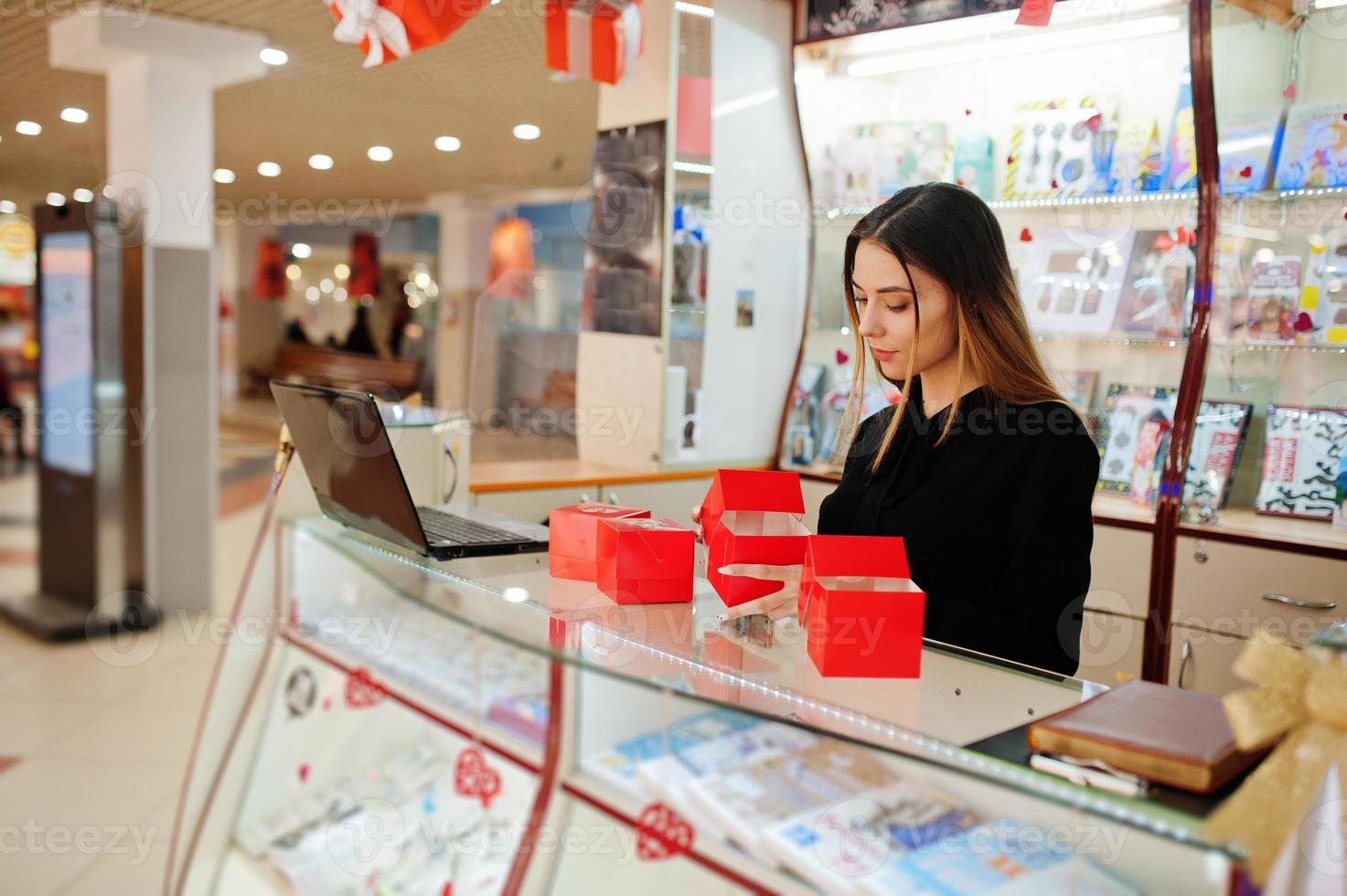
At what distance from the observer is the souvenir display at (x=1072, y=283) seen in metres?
3.39

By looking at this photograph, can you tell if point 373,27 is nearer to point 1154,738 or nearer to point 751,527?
point 751,527

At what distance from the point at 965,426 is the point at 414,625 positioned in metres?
0.98

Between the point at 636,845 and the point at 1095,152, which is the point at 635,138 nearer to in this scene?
the point at 1095,152

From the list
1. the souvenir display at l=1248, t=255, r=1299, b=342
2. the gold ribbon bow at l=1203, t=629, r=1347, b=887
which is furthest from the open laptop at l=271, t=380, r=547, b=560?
the souvenir display at l=1248, t=255, r=1299, b=342

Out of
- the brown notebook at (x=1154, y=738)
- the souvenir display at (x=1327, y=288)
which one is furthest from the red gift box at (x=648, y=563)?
the souvenir display at (x=1327, y=288)

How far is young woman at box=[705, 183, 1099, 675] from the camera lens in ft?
5.40

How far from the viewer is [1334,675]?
2.84ft

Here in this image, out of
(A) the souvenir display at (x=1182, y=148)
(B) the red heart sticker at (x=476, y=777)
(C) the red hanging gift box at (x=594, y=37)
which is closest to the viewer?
(B) the red heart sticker at (x=476, y=777)

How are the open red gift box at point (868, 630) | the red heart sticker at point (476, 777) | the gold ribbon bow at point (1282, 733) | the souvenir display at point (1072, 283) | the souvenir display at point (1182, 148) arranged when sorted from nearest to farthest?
the gold ribbon bow at point (1282, 733) → the open red gift box at point (868, 630) → the red heart sticker at point (476, 777) → the souvenir display at point (1182, 148) → the souvenir display at point (1072, 283)

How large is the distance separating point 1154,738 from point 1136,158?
2.83 m

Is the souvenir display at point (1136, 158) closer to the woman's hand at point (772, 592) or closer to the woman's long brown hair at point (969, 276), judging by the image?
the woman's long brown hair at point (969, 276)

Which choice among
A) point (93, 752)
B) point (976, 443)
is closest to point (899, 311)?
point (976, 443)

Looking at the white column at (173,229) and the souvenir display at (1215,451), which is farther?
the white column at (173,229)

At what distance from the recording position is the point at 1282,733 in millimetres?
909
